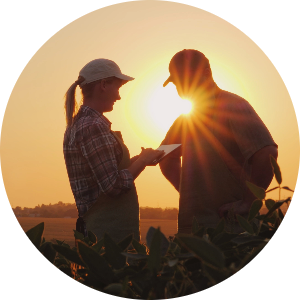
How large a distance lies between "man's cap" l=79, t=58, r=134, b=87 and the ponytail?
51 millimetres

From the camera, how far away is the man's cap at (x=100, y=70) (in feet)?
6.08

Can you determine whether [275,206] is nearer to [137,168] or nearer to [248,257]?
[248,257]

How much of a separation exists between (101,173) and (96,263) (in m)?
0.90

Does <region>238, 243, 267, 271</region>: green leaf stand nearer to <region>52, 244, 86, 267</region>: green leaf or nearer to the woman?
<region>52, 244, 86, 267</region>: green leaf

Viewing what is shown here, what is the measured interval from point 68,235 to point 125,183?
0.37 metres

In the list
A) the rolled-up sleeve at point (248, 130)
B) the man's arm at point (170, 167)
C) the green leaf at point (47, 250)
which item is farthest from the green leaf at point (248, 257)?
the man's arm at point (170, 167)

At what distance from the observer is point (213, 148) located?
1768mm

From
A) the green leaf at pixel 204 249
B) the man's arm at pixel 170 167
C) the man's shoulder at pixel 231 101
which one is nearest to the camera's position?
the green leaf at pixel 204 249

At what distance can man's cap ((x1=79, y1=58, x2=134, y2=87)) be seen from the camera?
185 centimetres

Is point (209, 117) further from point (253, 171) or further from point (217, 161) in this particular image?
point (253, 171)

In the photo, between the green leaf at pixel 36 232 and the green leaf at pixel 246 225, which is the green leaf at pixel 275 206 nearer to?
the green leaf at pixel 246 225

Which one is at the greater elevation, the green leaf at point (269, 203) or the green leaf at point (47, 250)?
the green leaf at point (269, 203)

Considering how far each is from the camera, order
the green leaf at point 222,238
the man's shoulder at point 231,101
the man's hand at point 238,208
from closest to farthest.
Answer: the green leaf at point 222,238
the man's hand at point 238,208
the man's shoulder at point 231,101

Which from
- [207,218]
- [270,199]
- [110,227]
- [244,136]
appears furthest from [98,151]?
[270,199]
